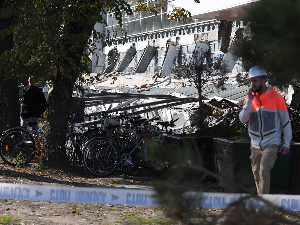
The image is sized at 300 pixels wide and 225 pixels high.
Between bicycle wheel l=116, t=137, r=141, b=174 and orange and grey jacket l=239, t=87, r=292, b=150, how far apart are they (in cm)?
345

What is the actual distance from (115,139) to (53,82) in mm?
1612

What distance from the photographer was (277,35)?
4.56ft

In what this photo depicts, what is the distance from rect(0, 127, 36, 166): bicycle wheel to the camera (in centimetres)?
835

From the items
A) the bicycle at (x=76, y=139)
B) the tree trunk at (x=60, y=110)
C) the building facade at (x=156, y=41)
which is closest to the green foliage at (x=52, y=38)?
→ the tree trunk at (x=60, y=110)

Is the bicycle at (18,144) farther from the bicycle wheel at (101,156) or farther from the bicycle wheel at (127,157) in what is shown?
the bicycle wheel at (127,157)

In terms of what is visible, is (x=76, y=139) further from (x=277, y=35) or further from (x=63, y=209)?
(x=277, y=35)

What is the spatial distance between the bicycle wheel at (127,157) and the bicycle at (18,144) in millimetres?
1714

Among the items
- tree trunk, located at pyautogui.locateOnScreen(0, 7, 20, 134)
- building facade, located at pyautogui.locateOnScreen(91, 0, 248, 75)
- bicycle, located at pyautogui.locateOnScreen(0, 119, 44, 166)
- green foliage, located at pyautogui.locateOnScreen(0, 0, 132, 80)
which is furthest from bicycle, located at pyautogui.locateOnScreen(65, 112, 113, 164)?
building facade, located at pyautogui.locateOnScreen(91, 0, 248, 75)

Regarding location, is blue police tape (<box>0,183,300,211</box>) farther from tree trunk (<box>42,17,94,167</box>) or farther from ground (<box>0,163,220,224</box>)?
tree trunk (<box>42,17,94,167</box>)

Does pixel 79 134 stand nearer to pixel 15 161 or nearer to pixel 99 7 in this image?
pixel 15 161

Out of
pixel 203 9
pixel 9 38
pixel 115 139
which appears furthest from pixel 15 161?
pixel 203 9

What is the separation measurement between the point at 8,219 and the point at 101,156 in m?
3.32

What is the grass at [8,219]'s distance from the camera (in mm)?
4688

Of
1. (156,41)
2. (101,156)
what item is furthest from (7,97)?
(156,41)
